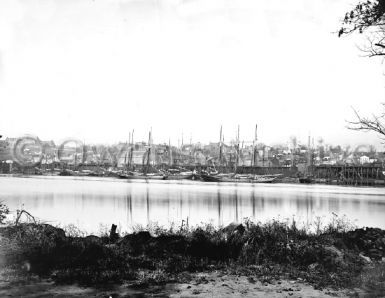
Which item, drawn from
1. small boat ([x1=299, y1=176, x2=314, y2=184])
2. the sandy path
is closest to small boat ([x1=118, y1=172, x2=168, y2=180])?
small boat ([x1=299, y1=176, x2=314, y2=184])

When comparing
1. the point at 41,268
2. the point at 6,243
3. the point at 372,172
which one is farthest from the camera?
the point at 372,172

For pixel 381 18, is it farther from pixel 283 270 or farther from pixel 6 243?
pixel 6 243

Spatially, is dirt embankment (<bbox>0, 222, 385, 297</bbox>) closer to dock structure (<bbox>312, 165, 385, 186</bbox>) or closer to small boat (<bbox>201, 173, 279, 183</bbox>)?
dock structure (<bbox>312, 165, 385, 186</bbox>)

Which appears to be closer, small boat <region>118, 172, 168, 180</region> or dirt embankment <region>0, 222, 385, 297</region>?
dirt embankment <region>0, 222, 385, 297</region>

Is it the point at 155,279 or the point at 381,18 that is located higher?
the point at 381,18

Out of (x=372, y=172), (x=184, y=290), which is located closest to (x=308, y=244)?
(x=184, y=290)

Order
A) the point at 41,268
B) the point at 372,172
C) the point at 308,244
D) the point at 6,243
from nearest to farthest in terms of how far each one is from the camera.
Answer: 1. the point at 41,268
2. the point at 6,243
3. the point at 308,244
4. the point at 372,172
